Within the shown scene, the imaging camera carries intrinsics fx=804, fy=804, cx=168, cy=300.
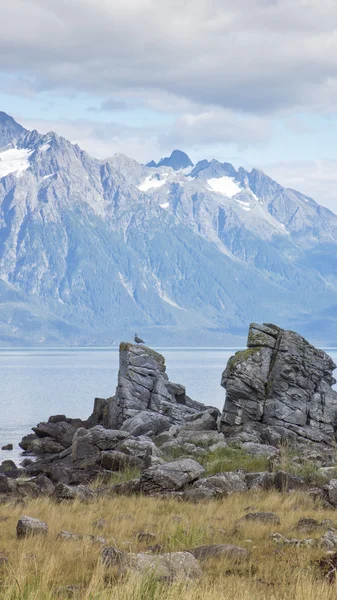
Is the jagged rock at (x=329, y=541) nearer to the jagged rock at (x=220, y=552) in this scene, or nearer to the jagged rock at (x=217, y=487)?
the jagged rock at (x=220, y=552)

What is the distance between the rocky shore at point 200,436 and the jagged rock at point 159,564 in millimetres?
8519

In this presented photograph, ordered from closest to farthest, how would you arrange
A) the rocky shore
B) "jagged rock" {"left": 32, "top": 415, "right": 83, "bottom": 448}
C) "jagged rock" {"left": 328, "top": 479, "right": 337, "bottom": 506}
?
"jagged rock" {"left": 328, "top": 479, "right": 337, "bottom": 506}, the rocky shore, "jagged rock" {"left": 32, "top": 415, "right": 83, "bottom": 448}

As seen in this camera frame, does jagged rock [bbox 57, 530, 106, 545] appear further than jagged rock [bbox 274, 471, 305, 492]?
No

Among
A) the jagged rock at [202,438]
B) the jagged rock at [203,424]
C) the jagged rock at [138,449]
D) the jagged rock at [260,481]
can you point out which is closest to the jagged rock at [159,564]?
the jagged rock at [260,481]

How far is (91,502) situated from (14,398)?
3402 inches

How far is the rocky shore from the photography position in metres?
21.6

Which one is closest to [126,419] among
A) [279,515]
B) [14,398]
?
[279,515]

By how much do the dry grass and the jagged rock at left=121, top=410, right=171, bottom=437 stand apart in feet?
70.0

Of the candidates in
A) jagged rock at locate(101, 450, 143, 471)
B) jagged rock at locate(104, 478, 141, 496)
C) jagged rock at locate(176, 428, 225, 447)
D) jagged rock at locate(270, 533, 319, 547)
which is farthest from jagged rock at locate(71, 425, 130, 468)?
jagged rock at locate(270, 533, 319, 547)

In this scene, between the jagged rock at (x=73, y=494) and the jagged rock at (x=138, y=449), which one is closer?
the jagged rock at (x=73, y=494)

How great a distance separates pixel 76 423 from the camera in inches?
2152

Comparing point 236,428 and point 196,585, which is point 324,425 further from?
point 196,585

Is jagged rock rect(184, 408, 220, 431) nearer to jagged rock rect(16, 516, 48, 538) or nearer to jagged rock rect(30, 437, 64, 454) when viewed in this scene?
jagged rock rect(30, 437, 64, 454)

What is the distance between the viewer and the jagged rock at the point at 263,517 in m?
16.0
